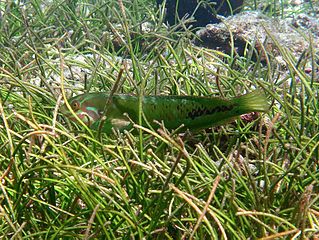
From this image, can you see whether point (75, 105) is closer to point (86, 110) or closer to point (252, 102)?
point (86, 110)

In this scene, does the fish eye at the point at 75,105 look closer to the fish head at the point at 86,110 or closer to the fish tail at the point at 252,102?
the fish head at the point at 86,110

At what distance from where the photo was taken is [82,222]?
90.7 inches

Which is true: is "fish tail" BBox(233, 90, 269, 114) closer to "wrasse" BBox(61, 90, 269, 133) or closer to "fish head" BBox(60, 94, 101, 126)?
"wrasse" BBox(61, 90, 269, 133)

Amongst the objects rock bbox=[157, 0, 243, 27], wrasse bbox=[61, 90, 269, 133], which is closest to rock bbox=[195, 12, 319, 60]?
rock bbox=[157, 0, 243, 27]

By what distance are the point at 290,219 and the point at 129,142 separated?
82 cm

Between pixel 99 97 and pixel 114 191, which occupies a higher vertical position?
pixel 99 97

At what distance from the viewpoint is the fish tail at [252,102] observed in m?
2.47

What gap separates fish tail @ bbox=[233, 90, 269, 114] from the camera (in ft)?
8.11

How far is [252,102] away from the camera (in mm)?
2475

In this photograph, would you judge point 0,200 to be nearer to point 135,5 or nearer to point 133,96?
point 133,96

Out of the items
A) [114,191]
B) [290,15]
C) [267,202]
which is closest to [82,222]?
[114,191]

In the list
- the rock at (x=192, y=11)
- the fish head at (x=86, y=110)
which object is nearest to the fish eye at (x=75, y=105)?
the fish head at (x=86, y=110)

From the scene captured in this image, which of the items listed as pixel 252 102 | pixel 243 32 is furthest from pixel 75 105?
pixel 243 32

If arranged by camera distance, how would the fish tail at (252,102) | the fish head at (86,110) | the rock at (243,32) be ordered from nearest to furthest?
the fish tail at (252,102)
the fish head at (86,110)
the rock at (243,32)
